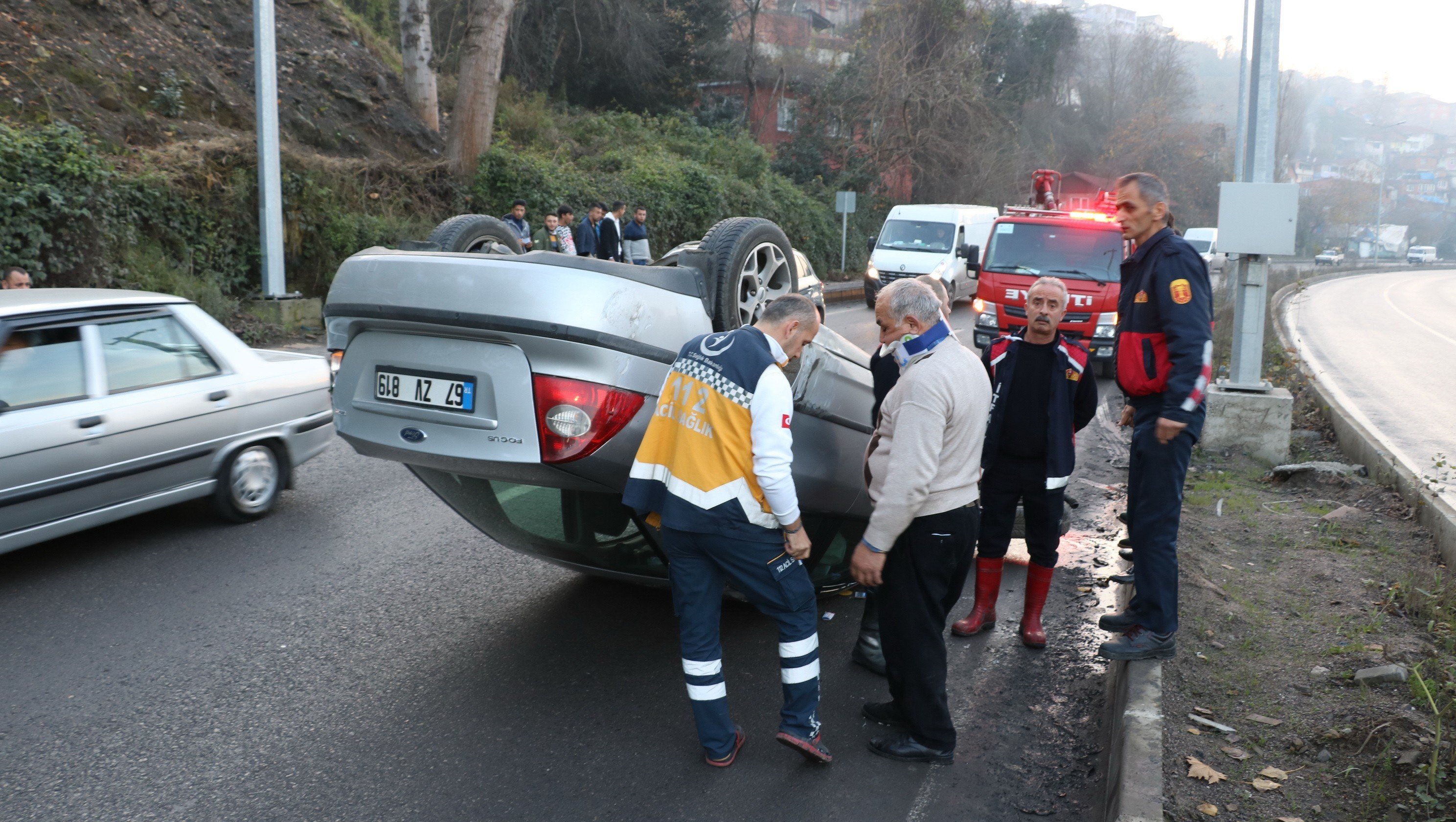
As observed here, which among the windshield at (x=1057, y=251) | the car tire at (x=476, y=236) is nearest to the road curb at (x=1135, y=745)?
the car tire at (x=476, y=236)

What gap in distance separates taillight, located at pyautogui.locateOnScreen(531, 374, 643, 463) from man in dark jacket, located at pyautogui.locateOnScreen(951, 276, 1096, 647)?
1812 mm

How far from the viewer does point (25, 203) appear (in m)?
12.4

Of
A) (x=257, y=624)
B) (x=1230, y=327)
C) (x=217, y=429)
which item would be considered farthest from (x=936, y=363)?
(x=1230, y=327)

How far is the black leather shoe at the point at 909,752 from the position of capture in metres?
3.76

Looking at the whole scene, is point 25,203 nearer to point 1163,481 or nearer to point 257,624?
point 257,624

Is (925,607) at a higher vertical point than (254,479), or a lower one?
higher

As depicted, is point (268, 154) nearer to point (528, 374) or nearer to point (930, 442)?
point (528, 374)

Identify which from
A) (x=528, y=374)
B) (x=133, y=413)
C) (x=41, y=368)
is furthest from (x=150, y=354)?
(x=528, y=374)

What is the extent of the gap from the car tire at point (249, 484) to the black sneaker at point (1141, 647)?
504 cm

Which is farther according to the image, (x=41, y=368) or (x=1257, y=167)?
(x=1257, y=167)

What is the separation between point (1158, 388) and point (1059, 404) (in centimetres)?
40

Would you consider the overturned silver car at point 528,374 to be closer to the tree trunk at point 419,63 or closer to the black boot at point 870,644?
the black boot at point 870,644

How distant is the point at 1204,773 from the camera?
3529 millimetres

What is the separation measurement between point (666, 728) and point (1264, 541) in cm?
415
